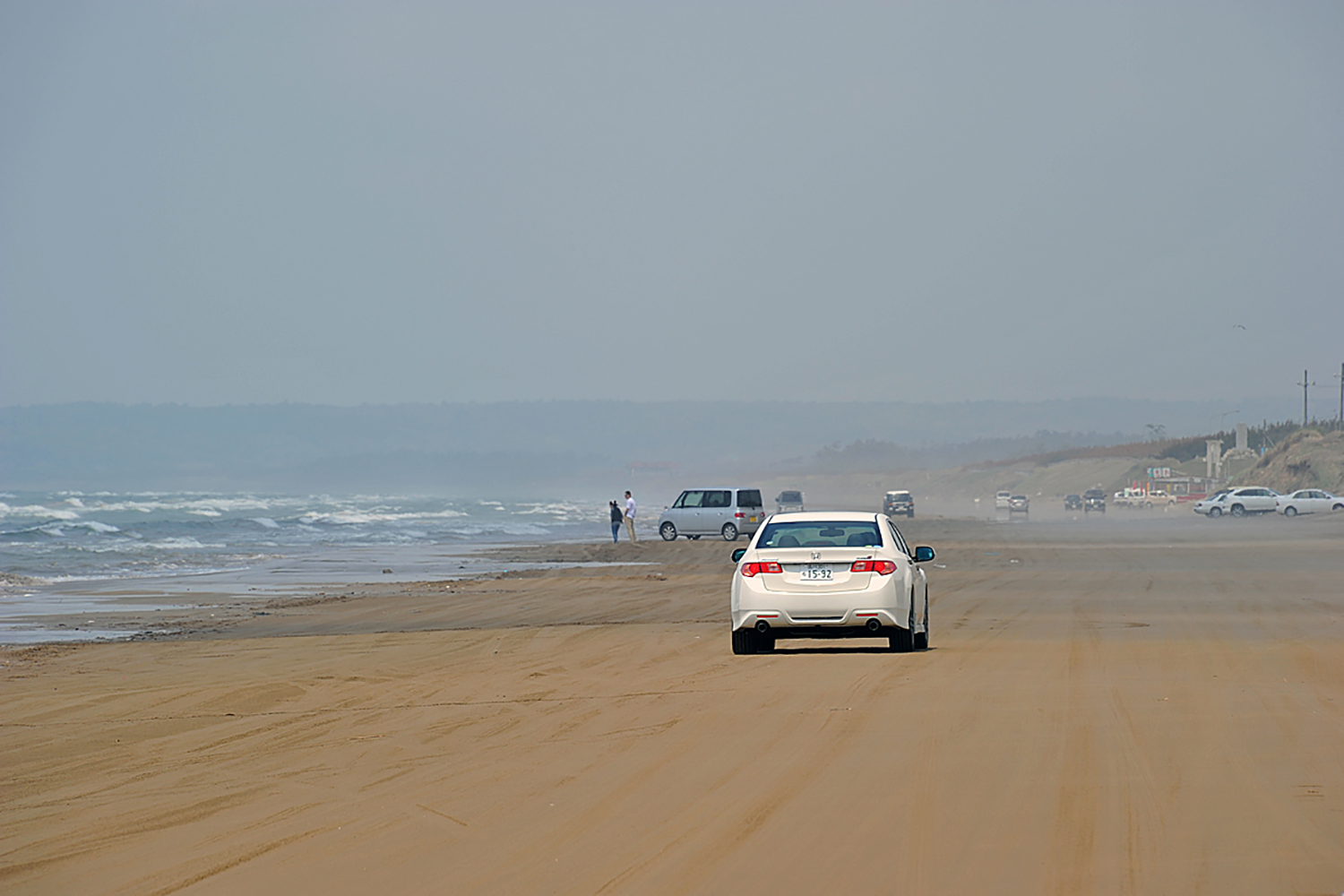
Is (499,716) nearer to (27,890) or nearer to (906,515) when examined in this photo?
(27,890)

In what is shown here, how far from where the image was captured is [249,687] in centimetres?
1320

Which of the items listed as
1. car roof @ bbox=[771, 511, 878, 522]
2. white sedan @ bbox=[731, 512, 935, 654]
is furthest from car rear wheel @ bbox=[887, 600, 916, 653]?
car roof @ bbox=[771, 511, 878, 522]

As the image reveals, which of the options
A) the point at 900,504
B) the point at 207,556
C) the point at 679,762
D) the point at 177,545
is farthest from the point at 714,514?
the point at 679,762

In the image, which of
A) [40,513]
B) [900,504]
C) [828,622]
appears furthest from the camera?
A: [40,513]

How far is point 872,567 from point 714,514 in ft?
115

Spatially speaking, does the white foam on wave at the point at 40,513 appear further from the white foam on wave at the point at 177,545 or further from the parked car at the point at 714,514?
the parked car at the point at 714,514

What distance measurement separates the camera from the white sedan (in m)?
14.6

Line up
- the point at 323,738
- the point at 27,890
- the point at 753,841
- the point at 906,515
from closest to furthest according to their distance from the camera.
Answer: the point at 27,890
the point at 753,841
the point at 323,738
the point at 906,515

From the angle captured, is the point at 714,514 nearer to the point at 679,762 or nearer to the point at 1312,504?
the point at 679,762

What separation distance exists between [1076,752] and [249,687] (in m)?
8.00

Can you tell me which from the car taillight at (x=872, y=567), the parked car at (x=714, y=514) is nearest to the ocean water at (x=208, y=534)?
the parked car at (x=714, y=514)

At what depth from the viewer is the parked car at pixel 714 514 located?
4947 centimetres

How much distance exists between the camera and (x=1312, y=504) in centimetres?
7362

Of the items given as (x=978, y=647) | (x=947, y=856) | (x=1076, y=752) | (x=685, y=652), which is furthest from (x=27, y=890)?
(x=978, y=647)
